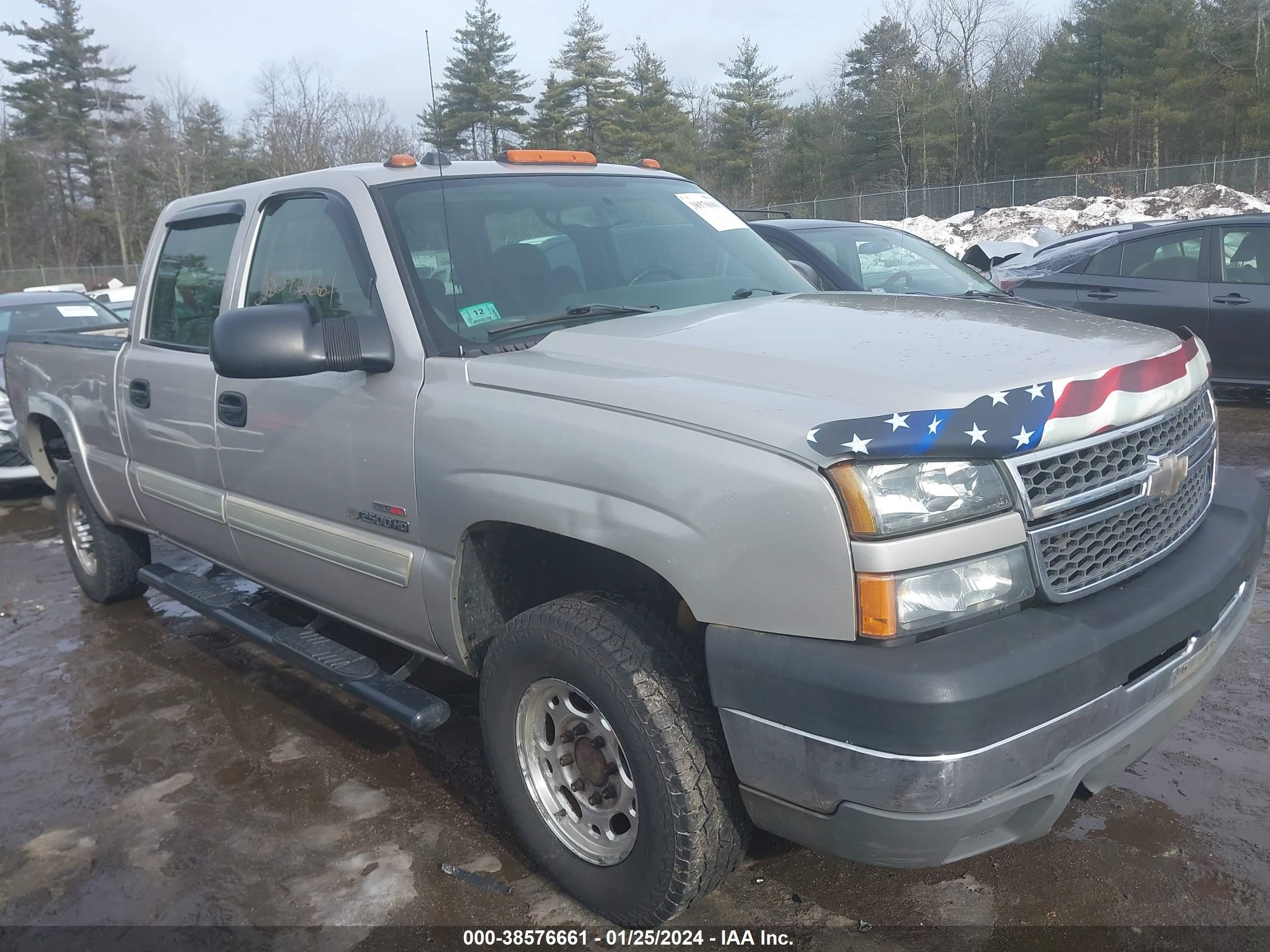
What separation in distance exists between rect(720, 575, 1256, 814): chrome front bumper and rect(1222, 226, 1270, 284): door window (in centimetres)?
723

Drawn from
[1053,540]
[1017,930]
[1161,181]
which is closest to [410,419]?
[1053,540]

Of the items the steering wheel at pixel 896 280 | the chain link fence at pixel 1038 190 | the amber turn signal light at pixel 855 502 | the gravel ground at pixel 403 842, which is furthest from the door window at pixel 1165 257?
the chain link fence at pixel 1038 190

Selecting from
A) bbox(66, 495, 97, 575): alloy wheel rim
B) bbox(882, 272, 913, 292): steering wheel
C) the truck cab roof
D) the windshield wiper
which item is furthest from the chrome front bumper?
bbox(882, 272, 913, 292): steering wheel

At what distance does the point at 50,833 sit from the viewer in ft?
11.1

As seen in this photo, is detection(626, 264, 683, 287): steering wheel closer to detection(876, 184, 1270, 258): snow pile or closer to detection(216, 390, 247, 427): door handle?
detection(216, 390, 247, 427): door handle

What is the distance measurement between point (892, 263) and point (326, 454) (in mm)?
4843

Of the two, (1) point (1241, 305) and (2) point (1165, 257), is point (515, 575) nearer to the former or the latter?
(1) point (1241, 305)

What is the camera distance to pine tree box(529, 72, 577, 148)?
122 ft

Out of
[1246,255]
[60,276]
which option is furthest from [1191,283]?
[60,276]

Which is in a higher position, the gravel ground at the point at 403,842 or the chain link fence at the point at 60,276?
the chain link fence at the point at 60,276

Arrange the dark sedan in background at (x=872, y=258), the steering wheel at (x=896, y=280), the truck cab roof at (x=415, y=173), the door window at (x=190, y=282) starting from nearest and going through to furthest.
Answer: the truck cab roof at (x=415, y=173) → the door window at (x=190, y=282) → the dark sedan in background at (x=872, y=258) → the steering wheel at (x=896, y=280)

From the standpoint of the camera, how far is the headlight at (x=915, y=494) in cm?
204

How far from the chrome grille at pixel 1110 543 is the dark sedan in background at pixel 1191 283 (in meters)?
6.13

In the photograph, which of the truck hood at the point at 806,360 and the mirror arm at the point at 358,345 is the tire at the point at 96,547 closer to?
the mirror arm at the point at 358,345
